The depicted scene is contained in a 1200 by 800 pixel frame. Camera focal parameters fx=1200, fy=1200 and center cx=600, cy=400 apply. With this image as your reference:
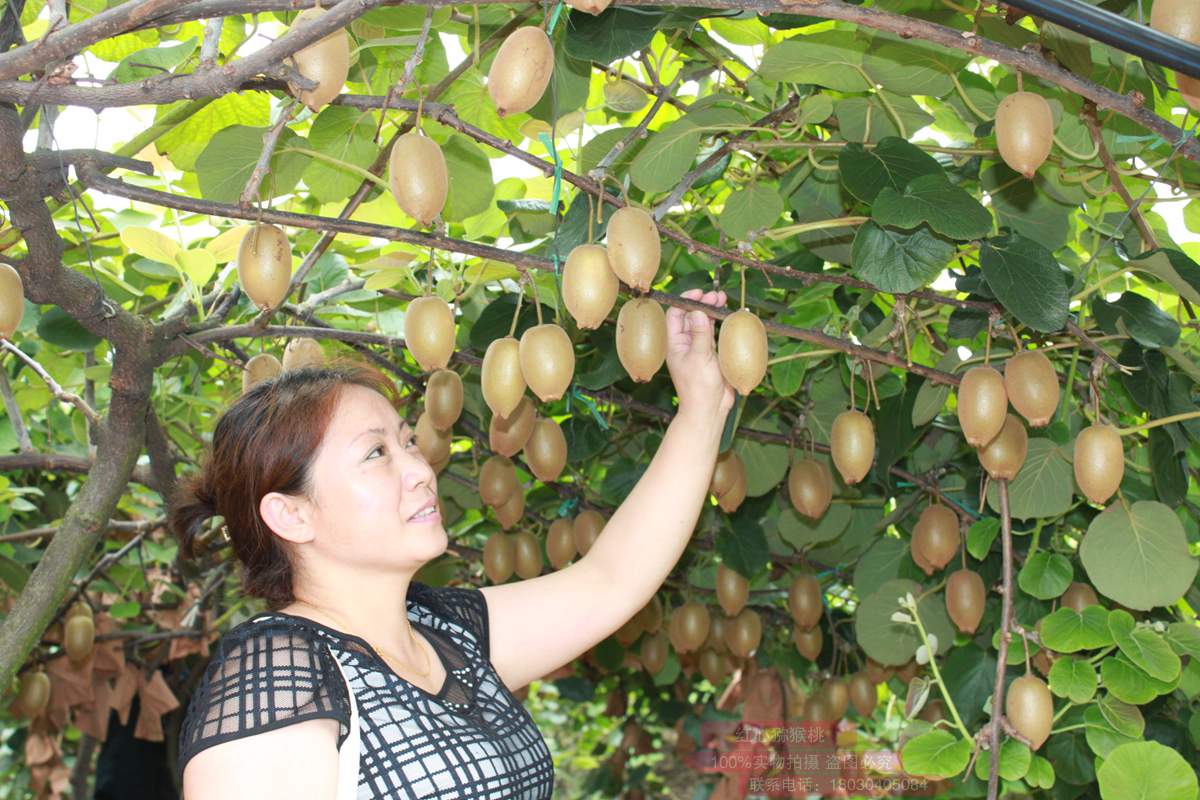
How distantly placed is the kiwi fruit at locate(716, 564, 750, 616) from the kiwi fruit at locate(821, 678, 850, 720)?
2.28 feet

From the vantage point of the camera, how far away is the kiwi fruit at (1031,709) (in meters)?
1.56

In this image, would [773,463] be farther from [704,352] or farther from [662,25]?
[662,25]

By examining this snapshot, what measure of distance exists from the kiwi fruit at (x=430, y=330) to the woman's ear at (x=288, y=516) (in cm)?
23

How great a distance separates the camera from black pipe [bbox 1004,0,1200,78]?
2.67 feet

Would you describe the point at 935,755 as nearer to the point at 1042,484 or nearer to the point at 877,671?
the point at 1042,484

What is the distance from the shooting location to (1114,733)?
162cm

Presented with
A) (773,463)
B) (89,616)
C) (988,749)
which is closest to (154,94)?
(988,749)

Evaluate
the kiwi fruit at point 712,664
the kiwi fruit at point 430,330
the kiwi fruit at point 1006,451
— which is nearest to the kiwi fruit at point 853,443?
the kiwi fruit at point 1006,451

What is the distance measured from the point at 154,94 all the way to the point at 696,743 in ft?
15.2

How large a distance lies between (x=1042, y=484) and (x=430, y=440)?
102 centimetres

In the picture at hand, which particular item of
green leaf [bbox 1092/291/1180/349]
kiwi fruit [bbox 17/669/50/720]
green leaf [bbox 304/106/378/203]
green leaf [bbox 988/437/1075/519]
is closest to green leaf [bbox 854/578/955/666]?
green leaf [bbox 988/437/1075/519]

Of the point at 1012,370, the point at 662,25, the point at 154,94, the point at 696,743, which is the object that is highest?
the point at 154,94

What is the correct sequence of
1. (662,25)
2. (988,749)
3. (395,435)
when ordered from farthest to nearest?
(988,749)
(395,435)
(662,25)

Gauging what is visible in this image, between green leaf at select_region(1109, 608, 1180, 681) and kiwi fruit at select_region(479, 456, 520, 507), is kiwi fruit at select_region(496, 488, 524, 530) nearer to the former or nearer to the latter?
kiwi fruit at select_region(479, 456, 520, 507)
